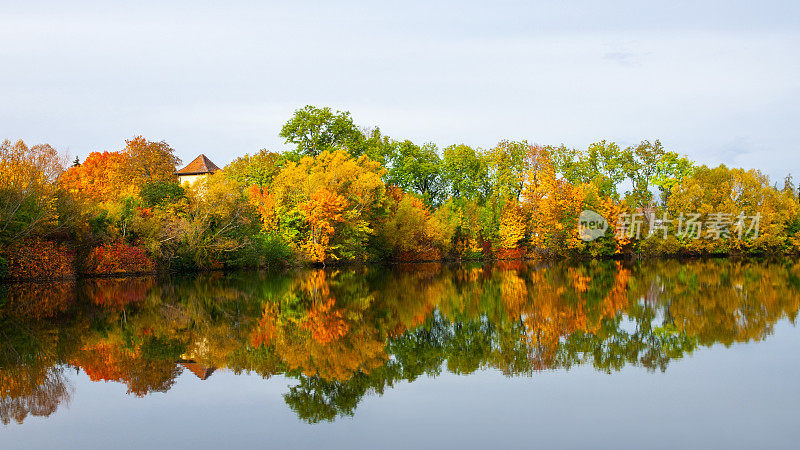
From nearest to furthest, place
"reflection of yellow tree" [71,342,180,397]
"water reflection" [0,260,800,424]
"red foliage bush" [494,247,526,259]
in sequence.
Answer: "reflection of yellow tree" [71,342,180,397] < "water reflection" [0,260,800,424] < "red foliage bush" [494,247,526,259]

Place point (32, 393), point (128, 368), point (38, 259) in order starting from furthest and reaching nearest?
1. point (38, 259)
2. point (128, 368)
3. point (32, 393)

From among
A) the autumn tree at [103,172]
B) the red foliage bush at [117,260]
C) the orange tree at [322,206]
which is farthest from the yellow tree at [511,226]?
the red foliage bush at [117,260]

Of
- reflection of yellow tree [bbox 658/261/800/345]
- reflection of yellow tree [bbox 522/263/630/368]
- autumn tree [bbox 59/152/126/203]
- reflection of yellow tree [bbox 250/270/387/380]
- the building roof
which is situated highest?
the building roof

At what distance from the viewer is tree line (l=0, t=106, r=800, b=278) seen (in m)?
25.4

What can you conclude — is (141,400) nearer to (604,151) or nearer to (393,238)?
(393,238)

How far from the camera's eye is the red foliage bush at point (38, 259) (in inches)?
944

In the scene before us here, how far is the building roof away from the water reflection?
4764 cm

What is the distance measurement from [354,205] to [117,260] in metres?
15.1

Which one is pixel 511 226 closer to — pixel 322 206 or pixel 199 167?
pixel 322 206

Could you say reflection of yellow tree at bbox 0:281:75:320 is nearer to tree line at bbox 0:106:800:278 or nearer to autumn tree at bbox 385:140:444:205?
tree line at bbox 0:106:800:278

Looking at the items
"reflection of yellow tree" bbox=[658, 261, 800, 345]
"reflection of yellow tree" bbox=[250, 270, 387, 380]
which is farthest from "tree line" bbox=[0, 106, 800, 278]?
"reflection of yellow tree" bbox=[658, 261, 800, 345]

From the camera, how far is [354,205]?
3844cm

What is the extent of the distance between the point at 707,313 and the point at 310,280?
647 inches

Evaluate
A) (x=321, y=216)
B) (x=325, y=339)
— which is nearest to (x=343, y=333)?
(x=325, y=339)
